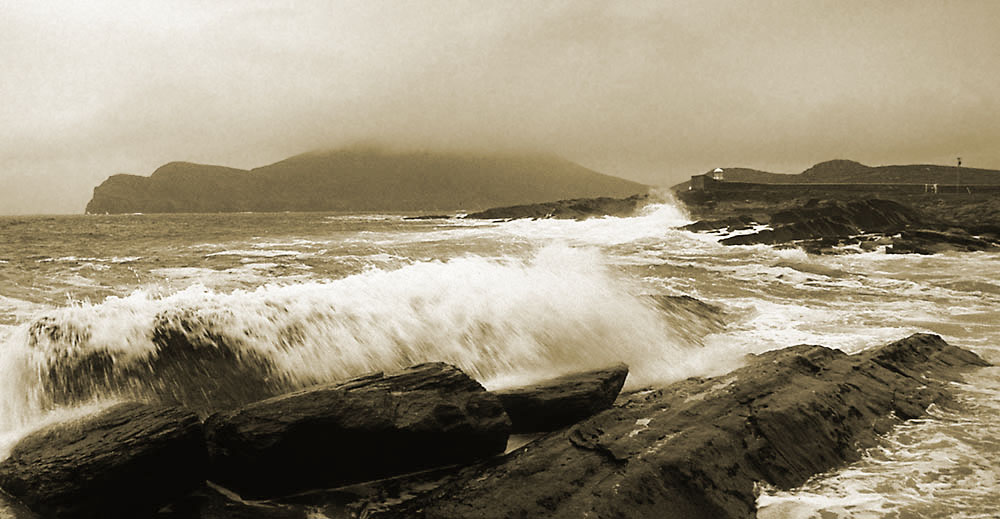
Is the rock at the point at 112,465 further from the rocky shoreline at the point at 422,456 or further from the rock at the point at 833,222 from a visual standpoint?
the rock at the point at 833,222

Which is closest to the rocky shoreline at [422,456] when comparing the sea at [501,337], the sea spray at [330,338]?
the sea at [501,337]

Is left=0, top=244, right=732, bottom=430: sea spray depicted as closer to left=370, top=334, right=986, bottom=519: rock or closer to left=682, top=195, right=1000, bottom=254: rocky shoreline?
left=370, top=334, right=986, bottom=519: rock

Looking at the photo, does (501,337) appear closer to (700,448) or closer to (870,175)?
(700,448)

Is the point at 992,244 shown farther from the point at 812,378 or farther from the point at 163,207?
the point at 163,207

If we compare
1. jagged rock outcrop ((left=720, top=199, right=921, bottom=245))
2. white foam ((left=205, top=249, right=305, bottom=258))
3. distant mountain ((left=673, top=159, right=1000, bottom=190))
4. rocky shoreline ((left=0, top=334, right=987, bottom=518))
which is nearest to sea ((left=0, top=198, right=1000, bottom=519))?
rocky shoreline ((left=0, top=334, right=987, bottom=518))

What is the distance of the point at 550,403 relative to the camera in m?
4.24

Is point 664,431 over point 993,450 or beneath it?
over

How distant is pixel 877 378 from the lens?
A: 468 cm

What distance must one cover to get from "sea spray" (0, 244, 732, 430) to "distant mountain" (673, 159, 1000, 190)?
58.2 metres

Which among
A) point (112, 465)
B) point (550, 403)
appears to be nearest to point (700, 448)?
point (550, 403)

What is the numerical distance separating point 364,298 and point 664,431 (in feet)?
12.1

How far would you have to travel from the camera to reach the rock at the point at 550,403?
4.21 metres

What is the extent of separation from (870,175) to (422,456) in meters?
91.4

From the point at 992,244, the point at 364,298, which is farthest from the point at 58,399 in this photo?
the point at 992,244
